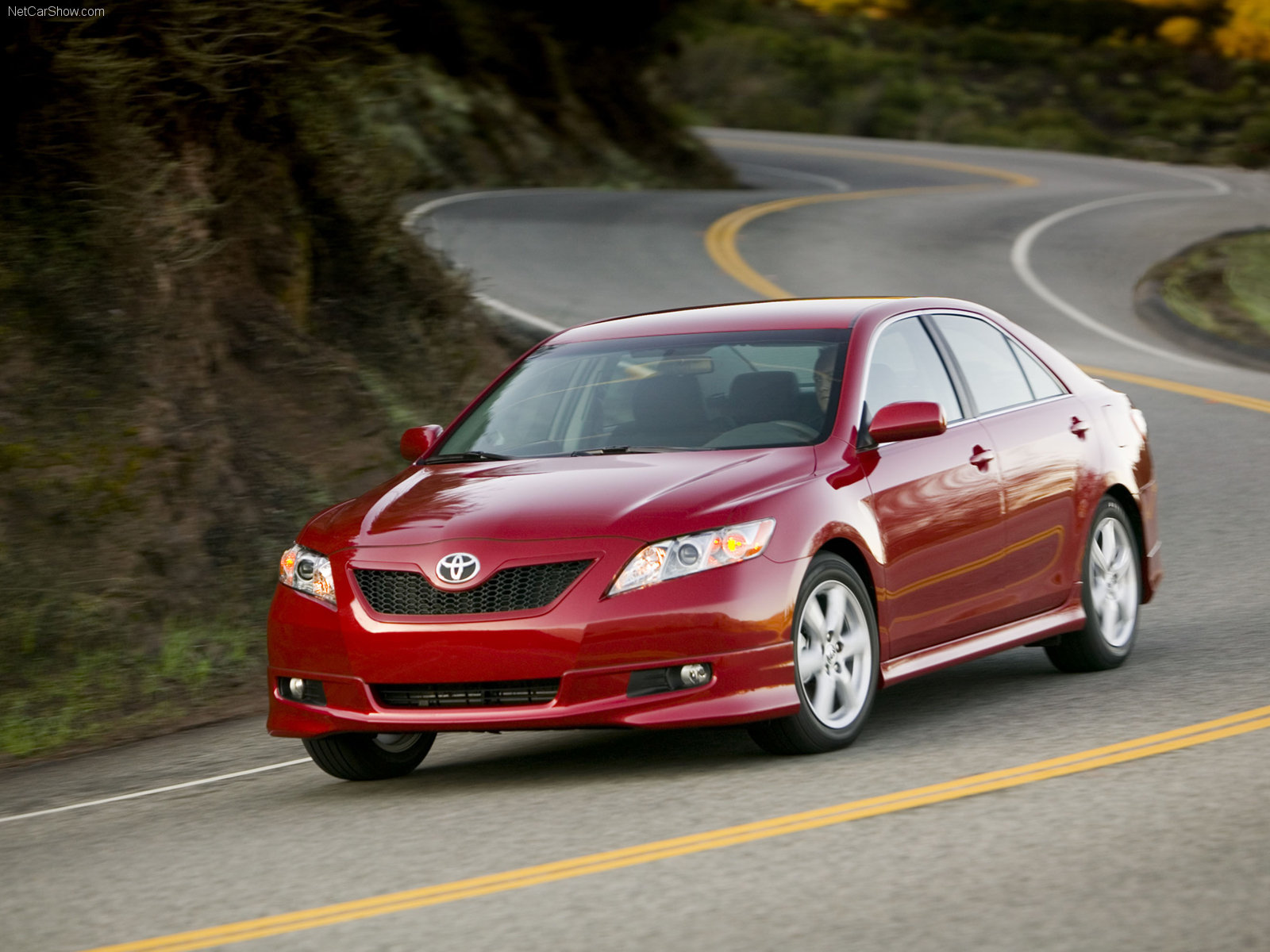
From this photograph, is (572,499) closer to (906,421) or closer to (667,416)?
(667,416)

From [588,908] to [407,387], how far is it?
10.3 metres

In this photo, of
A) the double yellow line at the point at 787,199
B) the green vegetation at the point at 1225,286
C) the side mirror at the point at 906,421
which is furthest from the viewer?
the double yellow line at the point at 787,199

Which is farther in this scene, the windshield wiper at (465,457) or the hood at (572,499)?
the windshield wiper at (465,457)

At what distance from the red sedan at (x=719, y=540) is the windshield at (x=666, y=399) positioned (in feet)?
0.04

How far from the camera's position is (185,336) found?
42.0 ft

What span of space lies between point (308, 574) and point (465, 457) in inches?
39.4

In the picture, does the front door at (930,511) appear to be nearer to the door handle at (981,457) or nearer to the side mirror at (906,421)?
the door handle at (981,457)

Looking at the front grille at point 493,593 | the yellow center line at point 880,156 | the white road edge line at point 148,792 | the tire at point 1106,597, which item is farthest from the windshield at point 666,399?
the yellow center line at point 880,156

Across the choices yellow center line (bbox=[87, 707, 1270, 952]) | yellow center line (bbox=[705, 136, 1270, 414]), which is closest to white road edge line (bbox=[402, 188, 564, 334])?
yellow center line (bbox=[705, 136, 1270, 414])

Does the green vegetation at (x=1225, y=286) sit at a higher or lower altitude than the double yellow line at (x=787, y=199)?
higher

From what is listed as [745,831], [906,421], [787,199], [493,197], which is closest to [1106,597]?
[906,421]

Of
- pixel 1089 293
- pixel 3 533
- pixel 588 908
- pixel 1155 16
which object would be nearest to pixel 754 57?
pixel 1155 16

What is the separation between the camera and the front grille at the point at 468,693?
22.3ft

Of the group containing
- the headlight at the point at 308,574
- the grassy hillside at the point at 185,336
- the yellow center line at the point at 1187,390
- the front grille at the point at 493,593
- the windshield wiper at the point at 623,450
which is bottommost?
the yellow center line at the point at 1187,390
